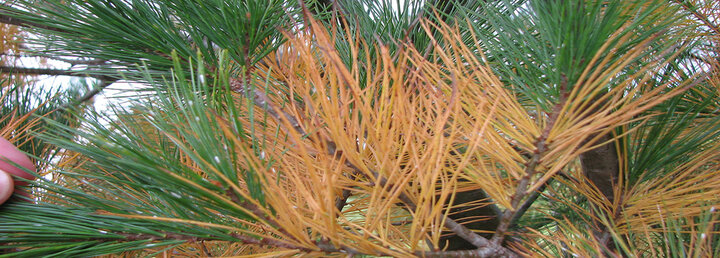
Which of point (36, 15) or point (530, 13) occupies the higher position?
point (36, 15)

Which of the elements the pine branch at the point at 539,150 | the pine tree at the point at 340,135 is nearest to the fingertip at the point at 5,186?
the pine tree at the point at 340,135

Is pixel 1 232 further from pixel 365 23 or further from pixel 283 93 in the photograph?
pixel 365 23

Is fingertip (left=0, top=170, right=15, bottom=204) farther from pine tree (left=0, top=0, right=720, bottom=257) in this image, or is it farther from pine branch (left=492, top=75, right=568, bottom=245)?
pine branch (left=492, top=75, right=568, bottom=245)

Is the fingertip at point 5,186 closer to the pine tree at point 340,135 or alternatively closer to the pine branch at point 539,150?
the pine tree at point 340,135

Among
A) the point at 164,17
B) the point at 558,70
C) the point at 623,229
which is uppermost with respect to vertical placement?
the point at 164,17

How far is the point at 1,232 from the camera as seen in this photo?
29 centimetres

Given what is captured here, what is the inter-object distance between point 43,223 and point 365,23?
333 mm

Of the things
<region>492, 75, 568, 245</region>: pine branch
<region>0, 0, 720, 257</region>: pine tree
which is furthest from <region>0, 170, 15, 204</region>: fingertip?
<region>492, 75, 568, 245</region>: pine branch

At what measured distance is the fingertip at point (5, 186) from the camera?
0.30m

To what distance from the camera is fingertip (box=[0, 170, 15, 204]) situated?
1.00 feet

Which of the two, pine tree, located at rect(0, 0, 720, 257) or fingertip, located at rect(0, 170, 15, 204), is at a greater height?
fingertip, located at rect(0, 170, 15, 204)

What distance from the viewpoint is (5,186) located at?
0.31 metres

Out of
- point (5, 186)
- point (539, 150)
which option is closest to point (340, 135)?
point (539, 150)

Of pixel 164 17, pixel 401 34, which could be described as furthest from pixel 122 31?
pixel 401 34
